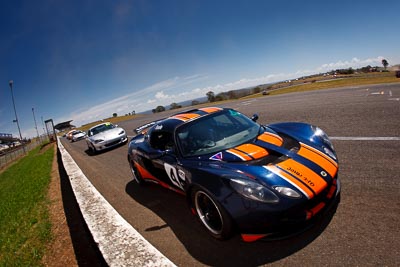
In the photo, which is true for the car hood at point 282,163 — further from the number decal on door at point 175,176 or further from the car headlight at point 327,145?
the number decal on door at point 175,176

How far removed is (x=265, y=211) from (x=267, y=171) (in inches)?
17.6

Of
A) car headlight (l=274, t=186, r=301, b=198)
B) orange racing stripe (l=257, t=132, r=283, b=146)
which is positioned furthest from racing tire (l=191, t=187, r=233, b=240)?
orange racing stripe (l=257, t=132, r=283, b=146)

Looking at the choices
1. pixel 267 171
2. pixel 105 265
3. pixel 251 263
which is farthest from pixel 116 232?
pixel 267 171

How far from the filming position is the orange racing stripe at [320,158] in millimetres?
2680

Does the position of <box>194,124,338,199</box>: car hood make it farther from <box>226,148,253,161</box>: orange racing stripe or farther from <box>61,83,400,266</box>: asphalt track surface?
<box>61,83,400,266</box>: asphalt track surface

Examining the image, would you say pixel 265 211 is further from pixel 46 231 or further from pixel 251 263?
pixel 46 231

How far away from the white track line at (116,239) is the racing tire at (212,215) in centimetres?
73

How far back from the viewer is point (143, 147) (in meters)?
4.63

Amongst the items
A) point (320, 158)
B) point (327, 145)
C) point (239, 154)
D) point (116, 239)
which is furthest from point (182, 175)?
point (327, 145)

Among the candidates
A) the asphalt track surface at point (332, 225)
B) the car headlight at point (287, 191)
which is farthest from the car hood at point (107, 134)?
the car headlight at point (287, 191)

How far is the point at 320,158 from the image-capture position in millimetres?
2861

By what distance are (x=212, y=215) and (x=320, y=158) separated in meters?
1.48

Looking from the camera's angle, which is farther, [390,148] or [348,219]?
[390,148]

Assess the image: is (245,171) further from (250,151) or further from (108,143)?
(108,143)
